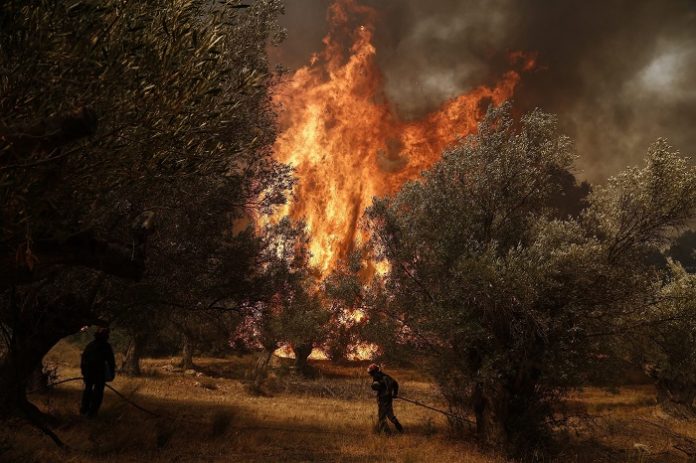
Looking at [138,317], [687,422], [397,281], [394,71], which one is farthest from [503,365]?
[394,71]

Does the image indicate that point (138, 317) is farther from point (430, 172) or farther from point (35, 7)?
point (430, 172)

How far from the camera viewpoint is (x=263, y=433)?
55.6ft

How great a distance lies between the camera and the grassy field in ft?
39.8

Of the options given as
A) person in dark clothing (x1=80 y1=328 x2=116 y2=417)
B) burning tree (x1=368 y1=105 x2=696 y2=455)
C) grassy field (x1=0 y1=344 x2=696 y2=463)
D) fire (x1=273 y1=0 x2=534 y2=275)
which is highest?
fire (x1=273 y1=0 x2=534 y2=275)

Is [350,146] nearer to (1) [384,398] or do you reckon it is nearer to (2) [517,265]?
(1) [384,398]

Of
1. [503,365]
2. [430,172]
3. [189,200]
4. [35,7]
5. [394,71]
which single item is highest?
[394,71]

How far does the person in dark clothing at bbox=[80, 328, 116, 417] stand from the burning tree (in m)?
11.0

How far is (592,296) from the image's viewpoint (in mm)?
15781

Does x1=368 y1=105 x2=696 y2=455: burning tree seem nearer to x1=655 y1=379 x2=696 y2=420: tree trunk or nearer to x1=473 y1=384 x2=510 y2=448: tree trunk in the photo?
x1=473 y1=384 x2=510 y2=448: tree trunk

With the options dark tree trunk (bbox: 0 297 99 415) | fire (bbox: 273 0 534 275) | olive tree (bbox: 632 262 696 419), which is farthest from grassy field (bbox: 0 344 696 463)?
fire (bbox: 273 0 534 275)

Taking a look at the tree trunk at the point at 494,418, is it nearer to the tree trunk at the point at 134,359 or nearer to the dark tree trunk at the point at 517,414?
the dark tree trunk at the point at 517,414

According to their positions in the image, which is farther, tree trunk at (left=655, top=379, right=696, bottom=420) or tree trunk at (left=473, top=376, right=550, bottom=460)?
tree trunk at (left=655, top=379, right=696, bottom=420)

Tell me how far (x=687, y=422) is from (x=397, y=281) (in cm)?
2450

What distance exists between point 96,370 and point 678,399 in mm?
35646
